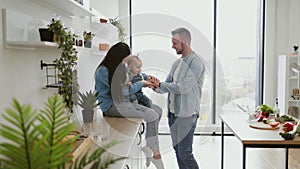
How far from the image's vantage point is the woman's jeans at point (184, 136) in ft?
9.25

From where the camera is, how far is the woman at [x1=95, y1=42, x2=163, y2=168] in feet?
8.58

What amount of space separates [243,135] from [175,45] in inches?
40.3

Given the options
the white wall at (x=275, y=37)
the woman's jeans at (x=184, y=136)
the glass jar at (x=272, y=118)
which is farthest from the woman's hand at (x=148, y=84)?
the white wall at (x=275, y=37)

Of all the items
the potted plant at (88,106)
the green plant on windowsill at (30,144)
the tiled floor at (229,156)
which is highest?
the green plant on windowsill at (30,144)

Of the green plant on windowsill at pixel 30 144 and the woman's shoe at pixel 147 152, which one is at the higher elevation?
the green plant on windowsill at pixel 30 144

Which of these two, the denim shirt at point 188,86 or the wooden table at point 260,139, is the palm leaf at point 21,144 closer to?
the wooden table at point 260,139

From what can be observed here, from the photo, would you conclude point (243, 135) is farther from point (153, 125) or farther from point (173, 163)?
point (173, 163)

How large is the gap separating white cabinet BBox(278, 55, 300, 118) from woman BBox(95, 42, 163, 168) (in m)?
3.07

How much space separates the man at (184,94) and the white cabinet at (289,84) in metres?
2.82

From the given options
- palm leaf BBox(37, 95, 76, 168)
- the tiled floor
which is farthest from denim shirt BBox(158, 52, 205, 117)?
palm leaf BBox(37, 95, 76, 168)

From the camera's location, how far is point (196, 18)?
554 cm

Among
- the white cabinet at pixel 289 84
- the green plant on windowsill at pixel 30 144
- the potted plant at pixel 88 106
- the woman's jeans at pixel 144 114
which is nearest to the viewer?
the green plant on windowsill at pixel 30 144

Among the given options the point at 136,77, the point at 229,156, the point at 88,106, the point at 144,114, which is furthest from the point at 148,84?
the point at 229,156

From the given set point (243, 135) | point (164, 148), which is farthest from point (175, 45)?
point (164, 148)
